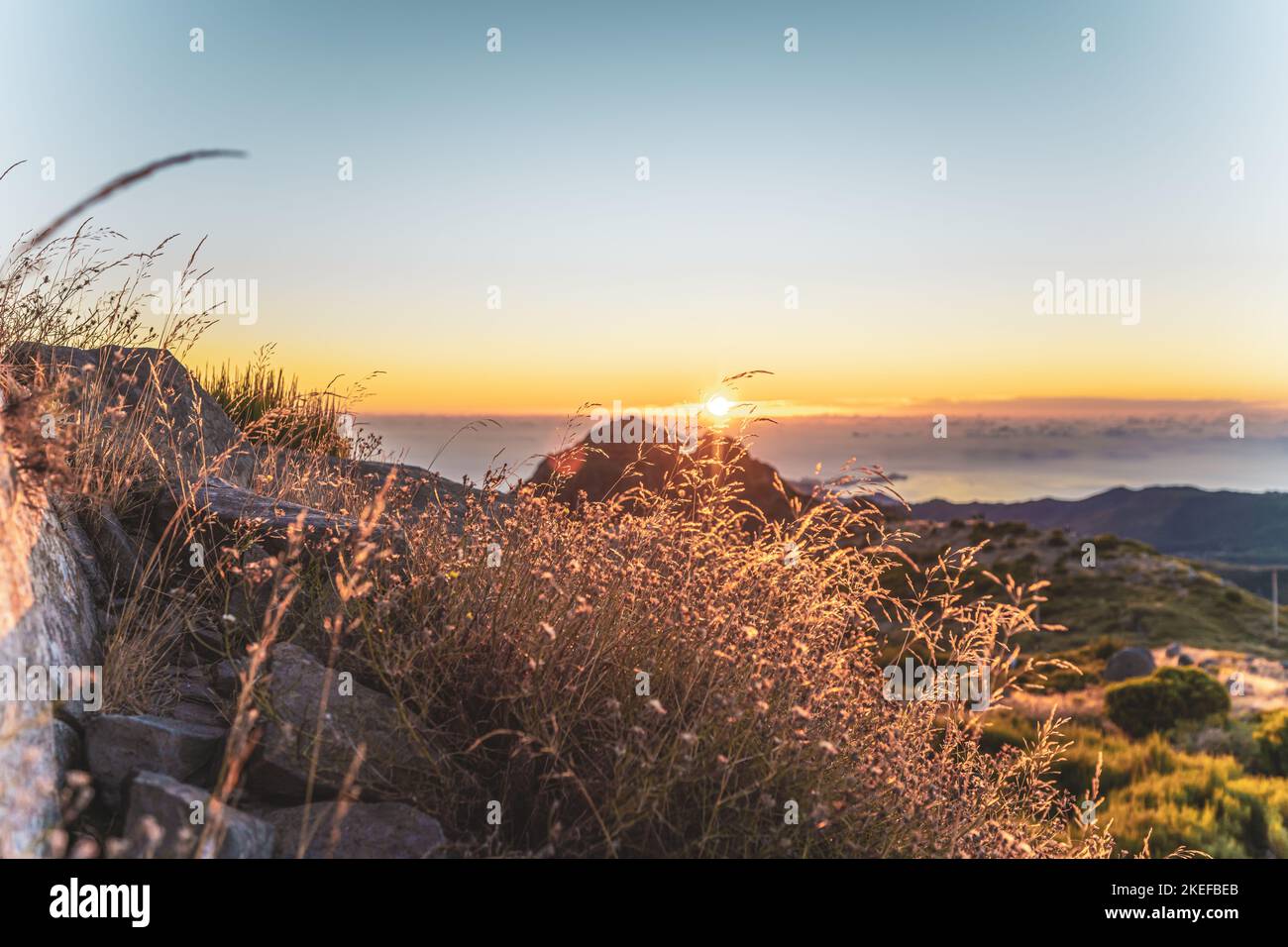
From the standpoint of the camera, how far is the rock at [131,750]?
3584 mm

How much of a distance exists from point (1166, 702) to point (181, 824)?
88.6 ft

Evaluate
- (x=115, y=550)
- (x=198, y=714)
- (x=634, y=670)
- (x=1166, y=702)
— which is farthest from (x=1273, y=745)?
(x=115, y=550)

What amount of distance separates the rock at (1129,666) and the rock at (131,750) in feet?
121

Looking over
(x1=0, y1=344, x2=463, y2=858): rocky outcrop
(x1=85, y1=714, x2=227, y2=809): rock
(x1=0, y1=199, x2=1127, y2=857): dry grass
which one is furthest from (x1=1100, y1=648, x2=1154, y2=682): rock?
(x1=85, y1=714, x2=227, y2=809): rock

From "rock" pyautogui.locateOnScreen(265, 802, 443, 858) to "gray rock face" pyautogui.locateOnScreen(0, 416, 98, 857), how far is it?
0.75 meters

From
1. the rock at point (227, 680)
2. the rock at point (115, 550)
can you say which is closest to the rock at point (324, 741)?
the rock at point (227, 680)

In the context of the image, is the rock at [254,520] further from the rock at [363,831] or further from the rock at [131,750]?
the rock at [363,831]

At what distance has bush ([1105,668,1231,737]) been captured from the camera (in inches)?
977

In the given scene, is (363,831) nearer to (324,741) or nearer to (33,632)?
(324,741)

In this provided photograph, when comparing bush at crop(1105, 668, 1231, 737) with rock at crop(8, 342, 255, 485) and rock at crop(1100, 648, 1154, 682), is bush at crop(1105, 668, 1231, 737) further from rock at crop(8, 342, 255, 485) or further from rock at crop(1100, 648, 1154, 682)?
rock at crop(8, 342, 255, 485)

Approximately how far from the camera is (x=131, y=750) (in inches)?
Result: 143
